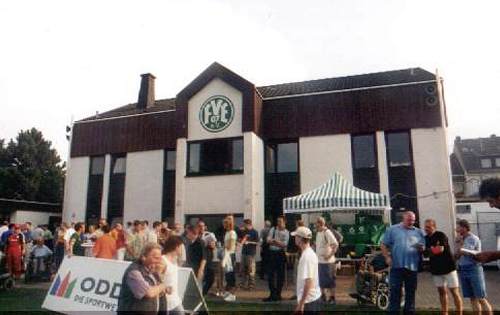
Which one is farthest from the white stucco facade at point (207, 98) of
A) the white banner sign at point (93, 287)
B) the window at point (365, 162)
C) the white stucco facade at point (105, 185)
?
the white banner sign at point (93, 287)

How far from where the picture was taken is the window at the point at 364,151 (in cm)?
1844

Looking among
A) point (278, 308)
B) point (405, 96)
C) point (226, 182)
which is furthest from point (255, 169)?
point (278, 308)

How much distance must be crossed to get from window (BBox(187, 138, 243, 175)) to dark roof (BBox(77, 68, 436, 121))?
10.9 ft

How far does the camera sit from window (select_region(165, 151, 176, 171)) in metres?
21.5

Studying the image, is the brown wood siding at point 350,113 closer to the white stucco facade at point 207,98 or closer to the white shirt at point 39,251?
the white stucco facade at point 207,98

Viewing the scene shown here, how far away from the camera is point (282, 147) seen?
19812mm

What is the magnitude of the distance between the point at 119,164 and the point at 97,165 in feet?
4.93

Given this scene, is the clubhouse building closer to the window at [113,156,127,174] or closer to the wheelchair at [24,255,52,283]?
the window at [113,156,127,174]

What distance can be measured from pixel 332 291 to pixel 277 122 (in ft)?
35.4

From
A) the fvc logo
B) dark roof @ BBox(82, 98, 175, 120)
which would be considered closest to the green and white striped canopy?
the fvc logo

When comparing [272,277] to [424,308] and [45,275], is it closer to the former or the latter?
[424,308]

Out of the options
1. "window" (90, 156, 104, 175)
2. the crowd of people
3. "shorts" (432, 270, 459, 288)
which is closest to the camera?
the crowd of people

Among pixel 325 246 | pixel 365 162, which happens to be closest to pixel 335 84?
pixel 365 162

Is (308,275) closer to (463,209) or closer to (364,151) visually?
(364,151)
